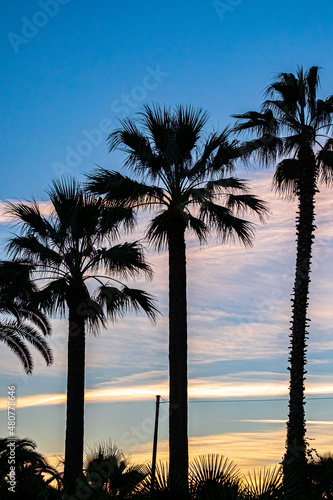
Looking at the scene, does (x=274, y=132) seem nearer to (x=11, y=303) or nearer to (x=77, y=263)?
(x=77, y=263)

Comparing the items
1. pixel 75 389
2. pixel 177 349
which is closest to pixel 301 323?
pixel 177 349

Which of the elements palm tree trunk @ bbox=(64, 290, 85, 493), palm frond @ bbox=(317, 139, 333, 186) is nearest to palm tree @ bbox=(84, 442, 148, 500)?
palm tree trunk @ bbox=(64, 290, 85, 493)

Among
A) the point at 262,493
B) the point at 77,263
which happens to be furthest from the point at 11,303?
the point at 262,493

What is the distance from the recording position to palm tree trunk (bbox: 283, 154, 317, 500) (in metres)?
21.4

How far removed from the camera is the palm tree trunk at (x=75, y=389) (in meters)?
22.6

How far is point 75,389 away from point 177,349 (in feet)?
13.0

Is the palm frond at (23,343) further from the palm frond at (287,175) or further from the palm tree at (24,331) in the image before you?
the palm frond at (287,175)

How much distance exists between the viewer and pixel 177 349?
71.3ft

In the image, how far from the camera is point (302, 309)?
22.6 metres

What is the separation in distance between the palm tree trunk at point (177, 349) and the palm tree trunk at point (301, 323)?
3.33m

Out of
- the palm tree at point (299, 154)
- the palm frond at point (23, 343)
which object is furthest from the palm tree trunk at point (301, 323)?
the palm frond at point (23, 343)

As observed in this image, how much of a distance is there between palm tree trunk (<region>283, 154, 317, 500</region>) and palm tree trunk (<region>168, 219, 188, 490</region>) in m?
3.33

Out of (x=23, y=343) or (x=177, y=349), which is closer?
(x=177, y=349)

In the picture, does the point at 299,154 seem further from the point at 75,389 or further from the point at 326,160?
the point at 75,389
